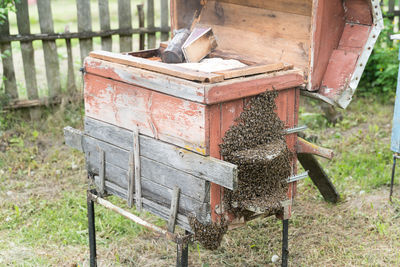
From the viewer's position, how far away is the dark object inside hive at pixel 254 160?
8.22ft

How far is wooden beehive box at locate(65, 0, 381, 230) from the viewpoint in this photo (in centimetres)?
245

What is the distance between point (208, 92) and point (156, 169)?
2.13 feet

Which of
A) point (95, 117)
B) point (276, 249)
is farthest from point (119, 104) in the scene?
point (276, 249)

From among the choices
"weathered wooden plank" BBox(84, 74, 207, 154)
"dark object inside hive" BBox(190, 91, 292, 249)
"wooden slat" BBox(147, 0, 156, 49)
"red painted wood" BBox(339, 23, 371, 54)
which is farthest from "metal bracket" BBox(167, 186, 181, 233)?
"wooden slat" BBox(147, 0, 156, 49)

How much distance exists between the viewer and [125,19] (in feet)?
19.5

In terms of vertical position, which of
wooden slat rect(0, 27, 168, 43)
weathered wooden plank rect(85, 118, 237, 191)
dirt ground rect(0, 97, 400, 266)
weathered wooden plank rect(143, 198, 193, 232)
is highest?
wooden slat rect(0, 27, 168, 43)

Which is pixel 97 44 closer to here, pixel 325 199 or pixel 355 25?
pixel 325 199

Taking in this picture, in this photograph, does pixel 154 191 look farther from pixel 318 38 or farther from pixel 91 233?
pixel 318 38

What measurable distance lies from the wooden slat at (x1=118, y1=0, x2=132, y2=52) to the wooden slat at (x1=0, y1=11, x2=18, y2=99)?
50.1 inches

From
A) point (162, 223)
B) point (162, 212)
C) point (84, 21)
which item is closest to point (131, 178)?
point (162, 212)

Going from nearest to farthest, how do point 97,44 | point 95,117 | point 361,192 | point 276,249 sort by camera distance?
point 95,117 < point 276,249 < point 361,192 < point 97,44

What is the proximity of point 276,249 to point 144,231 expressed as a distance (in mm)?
1058

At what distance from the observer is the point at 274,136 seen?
2682 millimetres

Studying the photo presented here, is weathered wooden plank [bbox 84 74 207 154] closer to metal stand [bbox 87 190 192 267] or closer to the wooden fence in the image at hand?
metal stand [bbox 87 190 192 267]
